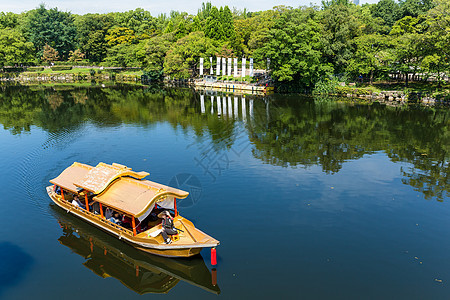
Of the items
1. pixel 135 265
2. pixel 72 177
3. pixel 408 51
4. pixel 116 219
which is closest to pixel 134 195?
pixel 116 219

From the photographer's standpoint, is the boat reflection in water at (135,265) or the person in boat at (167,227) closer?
the boat reflection in water at (135,265)

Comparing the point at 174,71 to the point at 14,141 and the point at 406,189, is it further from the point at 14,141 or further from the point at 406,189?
the point at 406,189

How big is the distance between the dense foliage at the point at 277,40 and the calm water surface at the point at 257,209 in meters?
21.2

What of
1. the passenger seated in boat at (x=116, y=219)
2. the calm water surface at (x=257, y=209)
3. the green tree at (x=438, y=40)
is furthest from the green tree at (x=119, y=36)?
the passenger seated in boat at (x=116, y=219)

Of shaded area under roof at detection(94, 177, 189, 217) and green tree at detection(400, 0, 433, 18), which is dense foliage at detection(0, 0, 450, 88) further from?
shaded area under roof at detection(94, 177, 189, 217)

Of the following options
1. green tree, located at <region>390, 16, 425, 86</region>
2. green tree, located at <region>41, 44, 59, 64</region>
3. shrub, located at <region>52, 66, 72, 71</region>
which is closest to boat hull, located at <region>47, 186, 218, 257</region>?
green tree, located at <region>390, 16, 425, 86</region>

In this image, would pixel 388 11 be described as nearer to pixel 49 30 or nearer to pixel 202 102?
pixel 202 102

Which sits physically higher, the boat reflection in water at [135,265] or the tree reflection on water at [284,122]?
the tree reflection on water at [284,122]

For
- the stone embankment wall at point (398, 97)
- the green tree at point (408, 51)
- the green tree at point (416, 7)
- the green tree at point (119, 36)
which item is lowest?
the stone embankment wall at point (398, 97)

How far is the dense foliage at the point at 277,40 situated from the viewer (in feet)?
204

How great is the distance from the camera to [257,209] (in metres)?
22.2

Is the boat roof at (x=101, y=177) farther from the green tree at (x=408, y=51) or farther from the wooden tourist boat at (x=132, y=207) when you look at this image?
the green tree at (x=408, y=51)

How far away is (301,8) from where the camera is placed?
244ft

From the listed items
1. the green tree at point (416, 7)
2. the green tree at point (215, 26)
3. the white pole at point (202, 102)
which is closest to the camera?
the white pole at point (202, 102)
